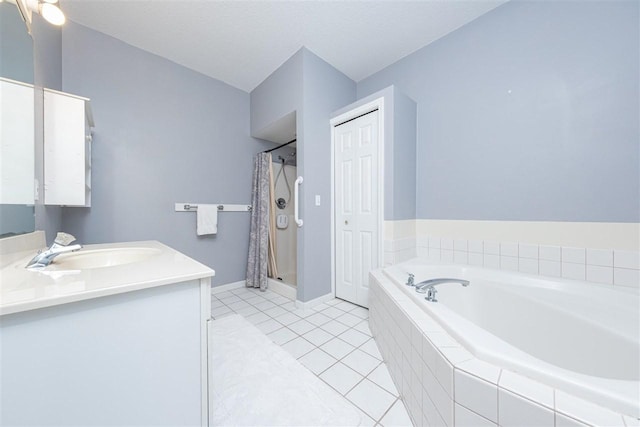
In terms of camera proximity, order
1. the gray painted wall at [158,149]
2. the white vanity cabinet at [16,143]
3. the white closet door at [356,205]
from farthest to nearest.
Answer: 1. the white closet door at [356,205]
2. the gray painted wall at [158,149]
3. the white vanity cabinet at [16,143]

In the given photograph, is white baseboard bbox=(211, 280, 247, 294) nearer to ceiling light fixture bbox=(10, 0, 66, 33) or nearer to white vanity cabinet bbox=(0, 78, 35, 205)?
white vanity cabinet bbox=(0, 78, 35, 205)

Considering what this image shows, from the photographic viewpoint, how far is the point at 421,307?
1.06 metres

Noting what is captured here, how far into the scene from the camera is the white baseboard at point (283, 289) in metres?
2.24

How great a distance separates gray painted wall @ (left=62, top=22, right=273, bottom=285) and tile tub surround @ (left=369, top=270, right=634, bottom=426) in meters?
2.19

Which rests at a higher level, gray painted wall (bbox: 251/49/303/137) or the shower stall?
gray painted wall (bbox: 251/49/303/137)

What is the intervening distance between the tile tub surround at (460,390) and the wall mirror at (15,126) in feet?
5.44

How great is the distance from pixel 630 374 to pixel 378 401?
3.32 ft

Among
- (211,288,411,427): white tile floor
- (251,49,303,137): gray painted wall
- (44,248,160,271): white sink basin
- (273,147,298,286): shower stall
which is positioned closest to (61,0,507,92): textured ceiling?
(251,49,303,137): gray painted wall

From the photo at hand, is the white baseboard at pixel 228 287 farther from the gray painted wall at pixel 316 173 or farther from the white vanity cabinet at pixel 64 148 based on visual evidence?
the white vanity cabinet at pixel 64 148

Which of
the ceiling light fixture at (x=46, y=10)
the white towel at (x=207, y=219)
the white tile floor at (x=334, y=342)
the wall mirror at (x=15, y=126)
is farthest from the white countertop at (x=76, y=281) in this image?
the white towel at (x=207, y=219)

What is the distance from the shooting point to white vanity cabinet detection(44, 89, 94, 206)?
1201 mm

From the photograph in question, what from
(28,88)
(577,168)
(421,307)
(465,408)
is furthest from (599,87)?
(28,88)

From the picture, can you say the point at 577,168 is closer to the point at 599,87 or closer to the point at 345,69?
the point at 599,87

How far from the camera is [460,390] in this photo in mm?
648
